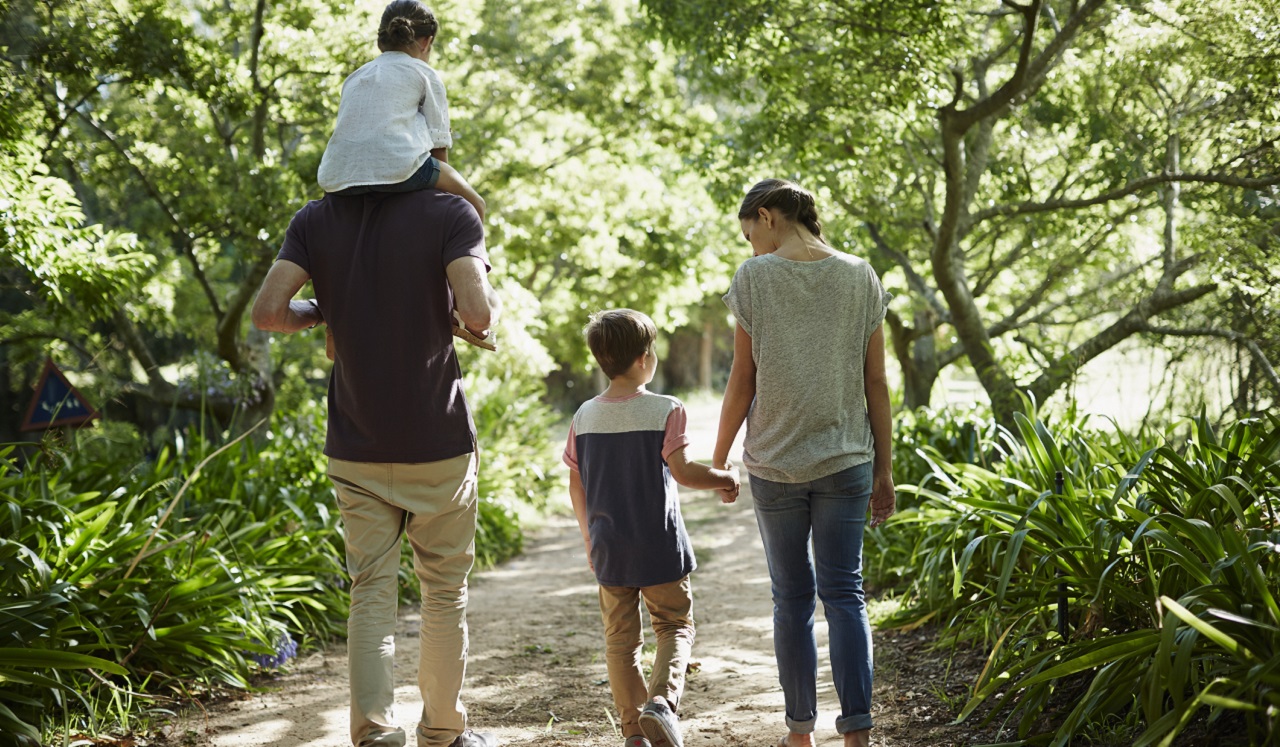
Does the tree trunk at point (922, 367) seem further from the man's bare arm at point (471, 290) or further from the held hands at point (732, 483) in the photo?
the man's bare arm at point (471, 290)

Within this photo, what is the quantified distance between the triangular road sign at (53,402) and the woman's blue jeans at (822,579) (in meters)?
3.59

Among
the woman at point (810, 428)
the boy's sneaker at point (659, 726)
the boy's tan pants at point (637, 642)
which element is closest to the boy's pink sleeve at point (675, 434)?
the woman at point (810, 428)

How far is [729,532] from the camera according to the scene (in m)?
8.05

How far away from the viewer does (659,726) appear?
2684mm

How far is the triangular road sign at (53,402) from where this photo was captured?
4793 mm

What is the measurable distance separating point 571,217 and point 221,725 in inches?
368

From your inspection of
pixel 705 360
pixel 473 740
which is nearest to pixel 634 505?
pixel 473 740

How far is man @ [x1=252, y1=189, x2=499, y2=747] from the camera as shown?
2.56 m

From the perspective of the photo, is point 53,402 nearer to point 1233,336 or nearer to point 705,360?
point 1233,336

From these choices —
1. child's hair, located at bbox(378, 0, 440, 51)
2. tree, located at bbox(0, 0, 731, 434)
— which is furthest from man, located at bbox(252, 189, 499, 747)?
tree, located at bbox(0, 0, 731, 434)

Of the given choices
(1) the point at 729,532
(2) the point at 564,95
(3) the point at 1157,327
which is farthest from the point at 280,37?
(3) the point at 1157,327

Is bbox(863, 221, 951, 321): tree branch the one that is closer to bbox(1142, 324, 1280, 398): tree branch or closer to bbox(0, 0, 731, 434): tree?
bbox(1142, 324, 1280, 398): tree branch

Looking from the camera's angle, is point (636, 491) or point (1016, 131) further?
point (1016, 131)

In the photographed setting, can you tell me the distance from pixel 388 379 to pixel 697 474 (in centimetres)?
84
